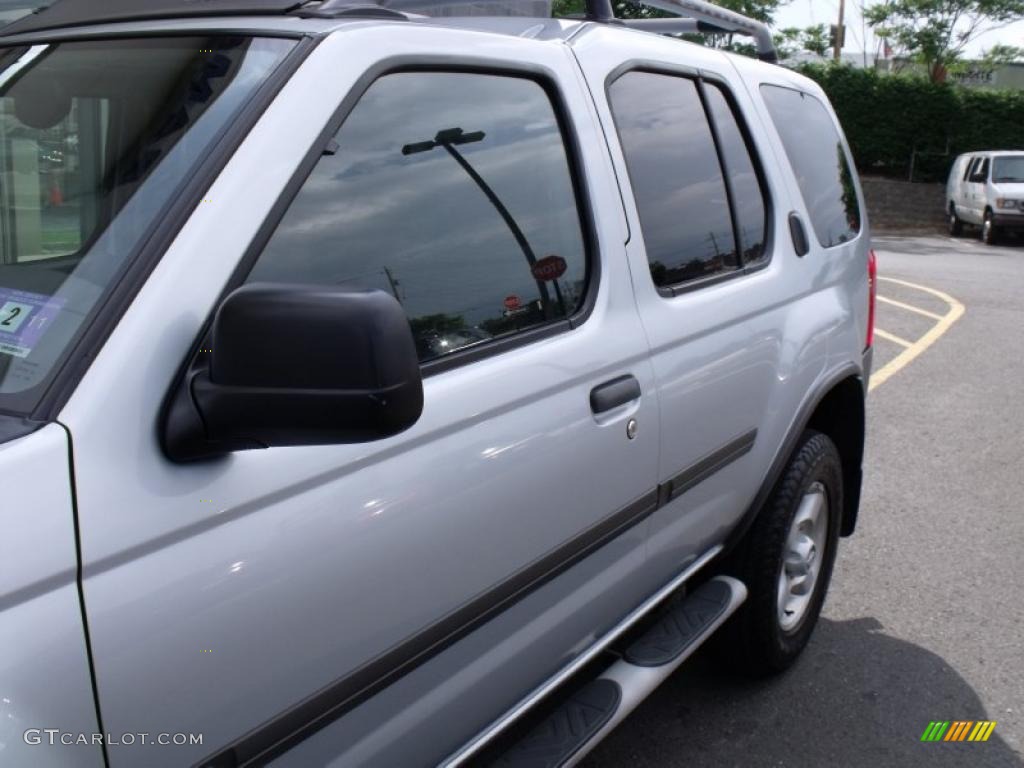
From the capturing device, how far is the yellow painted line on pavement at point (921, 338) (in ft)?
26.6

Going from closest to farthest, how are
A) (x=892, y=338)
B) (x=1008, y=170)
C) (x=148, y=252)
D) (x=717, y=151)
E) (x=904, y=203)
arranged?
(x=148, y=252) < (x=717, y=151) < (x=892, y=338) < (x=1008, y=170) < (x=904, y=203)

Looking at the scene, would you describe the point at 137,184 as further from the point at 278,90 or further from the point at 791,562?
the point at 791,562

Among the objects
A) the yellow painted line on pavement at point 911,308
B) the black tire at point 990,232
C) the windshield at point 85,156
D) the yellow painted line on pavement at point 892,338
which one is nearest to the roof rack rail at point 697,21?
the windshield at point 85,156

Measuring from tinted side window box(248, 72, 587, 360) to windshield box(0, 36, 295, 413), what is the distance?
19 cm

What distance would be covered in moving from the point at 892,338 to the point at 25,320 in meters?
9.08

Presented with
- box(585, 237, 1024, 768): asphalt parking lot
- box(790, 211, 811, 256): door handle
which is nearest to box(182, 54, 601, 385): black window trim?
box(790, 211, 811, 256): door handle

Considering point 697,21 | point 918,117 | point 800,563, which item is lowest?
point 918,117

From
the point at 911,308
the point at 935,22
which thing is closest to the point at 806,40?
the point at 935,22

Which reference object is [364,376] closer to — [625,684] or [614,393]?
[614,393]

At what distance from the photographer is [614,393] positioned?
91.1 inches

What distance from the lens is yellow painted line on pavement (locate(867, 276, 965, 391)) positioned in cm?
810

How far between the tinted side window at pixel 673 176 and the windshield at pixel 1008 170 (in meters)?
20.4

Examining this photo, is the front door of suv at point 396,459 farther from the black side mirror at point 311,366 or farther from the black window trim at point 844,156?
the black window trim at point 844,156

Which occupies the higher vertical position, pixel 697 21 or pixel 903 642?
pixel 697 21
